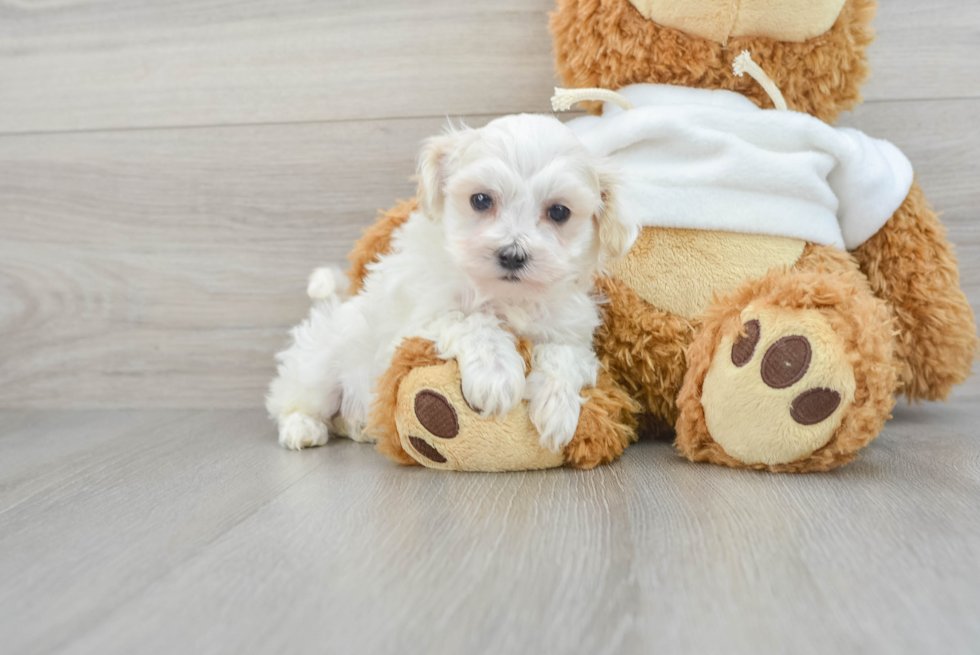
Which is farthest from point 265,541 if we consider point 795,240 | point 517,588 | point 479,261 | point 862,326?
point 795,240

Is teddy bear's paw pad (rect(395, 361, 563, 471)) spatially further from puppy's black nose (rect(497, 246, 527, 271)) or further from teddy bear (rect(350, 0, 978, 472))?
puppy's black nose (rect(497, 246, 527, 271))

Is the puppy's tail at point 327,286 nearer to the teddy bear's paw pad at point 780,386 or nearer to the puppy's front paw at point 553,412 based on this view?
the puppy's front paw at point 553,412

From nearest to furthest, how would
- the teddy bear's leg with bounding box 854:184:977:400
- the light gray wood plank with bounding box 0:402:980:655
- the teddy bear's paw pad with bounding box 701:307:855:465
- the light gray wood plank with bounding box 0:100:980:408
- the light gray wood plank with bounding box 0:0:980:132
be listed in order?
1. the light gray wood plank with bounding box 0:402:980:655
2. the teddy bear's paw pad with bounding box 701:307:855:465
3. the teddy bear's leg with bounding box 854:184:977:400
4. the light gray wood plank with bounding box 0:0:980:132
5. the light gray wood plank with bounding box 0:100:980:408

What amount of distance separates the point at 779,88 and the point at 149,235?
4.41ft

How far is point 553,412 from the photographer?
1044mm

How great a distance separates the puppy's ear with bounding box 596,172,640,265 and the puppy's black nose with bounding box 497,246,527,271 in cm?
17

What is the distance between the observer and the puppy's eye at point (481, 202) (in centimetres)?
107

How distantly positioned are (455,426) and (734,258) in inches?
20.8

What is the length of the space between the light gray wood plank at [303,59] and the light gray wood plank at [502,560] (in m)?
0.84

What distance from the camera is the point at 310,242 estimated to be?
5.54 feet

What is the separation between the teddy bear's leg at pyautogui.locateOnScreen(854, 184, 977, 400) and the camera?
1.30 m

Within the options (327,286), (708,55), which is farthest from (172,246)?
(708,55)

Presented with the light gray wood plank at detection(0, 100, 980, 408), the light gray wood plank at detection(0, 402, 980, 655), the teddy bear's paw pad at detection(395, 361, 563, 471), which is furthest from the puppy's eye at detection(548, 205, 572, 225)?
the light gray wood plank at detection(0, 100, 980, 408)

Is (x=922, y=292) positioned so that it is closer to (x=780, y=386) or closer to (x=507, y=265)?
(x=780, y=386)
